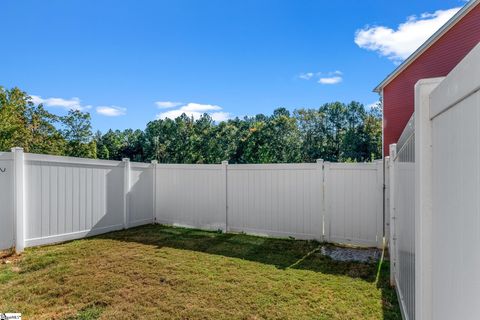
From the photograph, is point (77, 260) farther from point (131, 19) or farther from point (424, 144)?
point (131, 19)

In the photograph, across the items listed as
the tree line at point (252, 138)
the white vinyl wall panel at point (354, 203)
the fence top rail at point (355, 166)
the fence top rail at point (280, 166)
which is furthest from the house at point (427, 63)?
the tree line at point (252, 138)

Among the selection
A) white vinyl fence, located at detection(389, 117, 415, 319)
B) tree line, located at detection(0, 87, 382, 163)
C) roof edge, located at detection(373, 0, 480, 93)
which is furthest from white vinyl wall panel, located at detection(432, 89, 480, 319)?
tree line, located at detection(0, 87, 382, 163)

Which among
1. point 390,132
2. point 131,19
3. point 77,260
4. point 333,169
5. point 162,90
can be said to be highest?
point 162,90

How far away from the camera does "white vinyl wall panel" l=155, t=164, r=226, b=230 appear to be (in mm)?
6551

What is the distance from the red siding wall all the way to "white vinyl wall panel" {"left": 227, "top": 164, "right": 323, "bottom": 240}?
4225 millimetres

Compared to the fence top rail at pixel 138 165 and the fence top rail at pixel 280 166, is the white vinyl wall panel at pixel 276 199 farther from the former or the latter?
the fence top rail at pixel 138 165

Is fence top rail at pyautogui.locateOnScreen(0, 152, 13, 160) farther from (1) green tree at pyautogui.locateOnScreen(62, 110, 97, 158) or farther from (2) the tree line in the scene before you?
(1) green tree at pyautogui.locateOnScreen(62, 110, 97, 158)

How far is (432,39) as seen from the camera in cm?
778

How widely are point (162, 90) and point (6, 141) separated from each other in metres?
10.4

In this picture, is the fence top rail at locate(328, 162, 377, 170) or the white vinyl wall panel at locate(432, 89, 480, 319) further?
the fence top rail at locate(328, 162, 377, 170)

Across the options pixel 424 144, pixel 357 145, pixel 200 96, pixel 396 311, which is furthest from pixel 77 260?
pixel 357 145

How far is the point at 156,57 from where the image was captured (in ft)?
38.4

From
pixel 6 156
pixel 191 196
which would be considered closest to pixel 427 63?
pixel 191 196

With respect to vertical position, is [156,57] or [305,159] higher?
[156,57]
